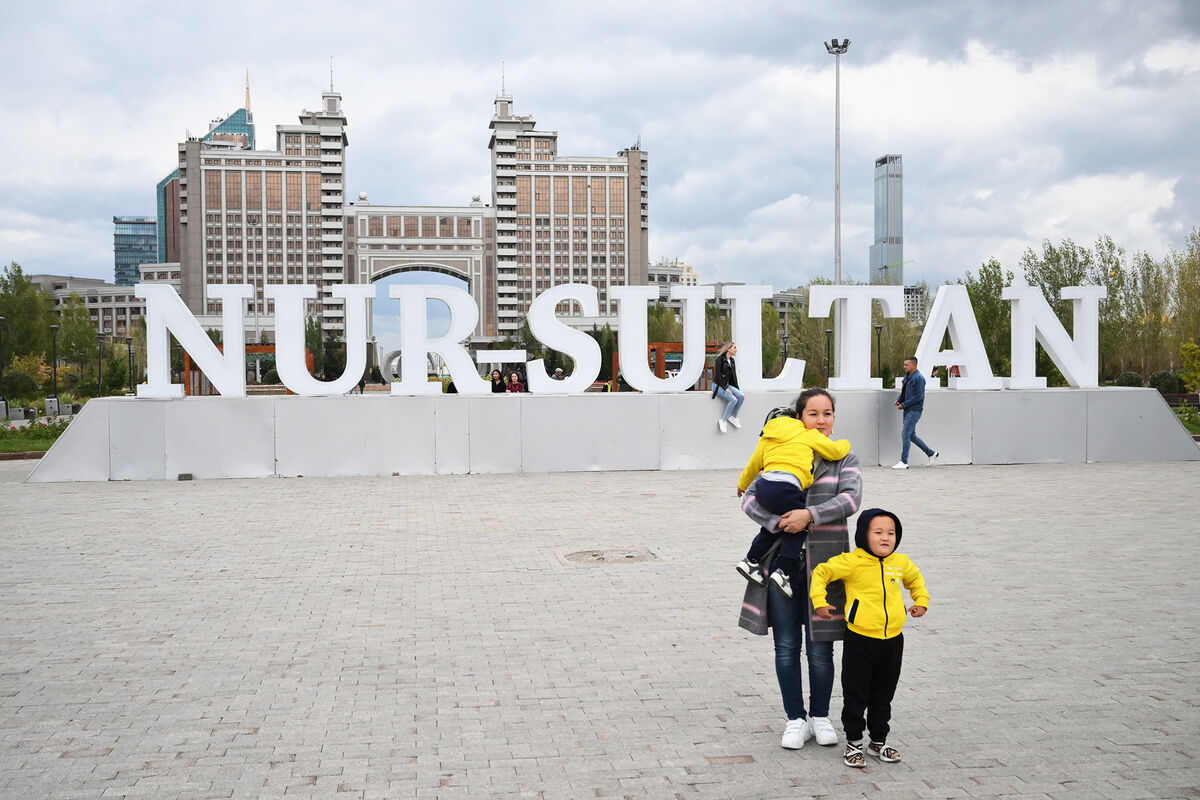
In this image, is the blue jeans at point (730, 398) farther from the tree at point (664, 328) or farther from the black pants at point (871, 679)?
the tree at point (664, 328)

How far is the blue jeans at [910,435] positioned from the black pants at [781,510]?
13.3 meters

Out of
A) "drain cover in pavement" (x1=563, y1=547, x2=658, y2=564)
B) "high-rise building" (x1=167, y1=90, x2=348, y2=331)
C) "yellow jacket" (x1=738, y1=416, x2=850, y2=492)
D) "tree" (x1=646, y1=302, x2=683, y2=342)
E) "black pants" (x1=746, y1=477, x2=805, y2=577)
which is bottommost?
"drain cover in pavement" (x1=563, y1=547, x2=658, y2=564)

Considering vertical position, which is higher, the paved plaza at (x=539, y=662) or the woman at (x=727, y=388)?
the woman at (x=727, y=388)

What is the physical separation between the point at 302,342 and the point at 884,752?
14264 mm

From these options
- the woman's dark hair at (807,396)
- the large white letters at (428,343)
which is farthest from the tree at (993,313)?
the woman's dark hair at (807,396)

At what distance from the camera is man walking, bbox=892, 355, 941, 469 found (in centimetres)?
1697

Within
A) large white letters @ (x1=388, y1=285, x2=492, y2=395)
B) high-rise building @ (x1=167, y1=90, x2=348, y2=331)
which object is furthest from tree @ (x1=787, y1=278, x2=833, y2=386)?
high-rise building @ (x1=167, y1=90, x2=348, y2=331)

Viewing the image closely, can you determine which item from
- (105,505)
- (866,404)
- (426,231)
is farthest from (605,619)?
(426,231)

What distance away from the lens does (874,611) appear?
445cm

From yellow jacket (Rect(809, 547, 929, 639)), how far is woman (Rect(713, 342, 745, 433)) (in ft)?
42.2

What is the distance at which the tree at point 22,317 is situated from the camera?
62812 mm

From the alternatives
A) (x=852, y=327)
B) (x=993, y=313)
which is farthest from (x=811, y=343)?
(x=852, y=327)

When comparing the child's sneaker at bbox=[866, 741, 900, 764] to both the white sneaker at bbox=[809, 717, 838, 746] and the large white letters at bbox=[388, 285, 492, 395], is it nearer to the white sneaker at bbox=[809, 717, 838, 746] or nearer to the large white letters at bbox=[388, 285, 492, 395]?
the white sneaker at bbox=[809, 717, 838, 746]

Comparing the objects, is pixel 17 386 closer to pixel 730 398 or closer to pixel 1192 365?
pixel 730 398
